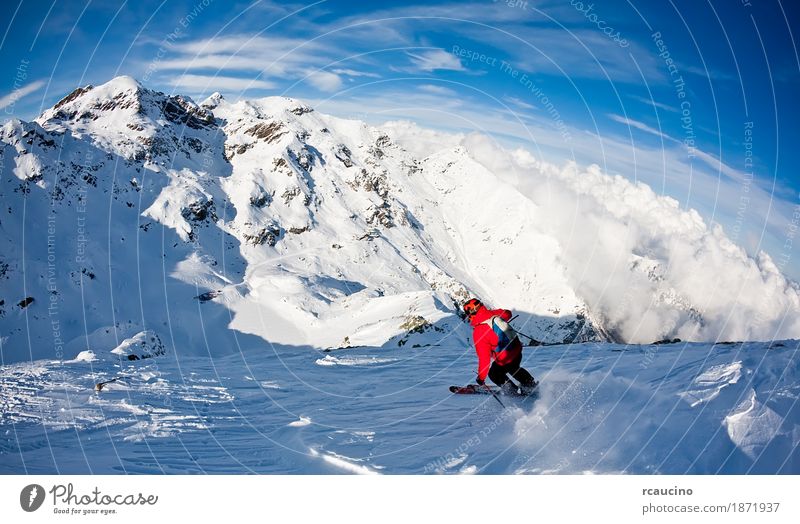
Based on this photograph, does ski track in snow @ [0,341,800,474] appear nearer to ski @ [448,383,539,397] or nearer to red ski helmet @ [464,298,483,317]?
A: ski @ [448,383,539,397]

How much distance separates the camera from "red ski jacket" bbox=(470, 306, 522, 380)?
32.9ft

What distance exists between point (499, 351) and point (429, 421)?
1.97m

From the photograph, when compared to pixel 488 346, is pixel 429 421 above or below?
below

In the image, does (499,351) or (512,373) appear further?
(512,373)

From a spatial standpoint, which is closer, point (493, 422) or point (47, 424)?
point (493, 422)

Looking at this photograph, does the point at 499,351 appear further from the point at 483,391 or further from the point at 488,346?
the point at 483,391

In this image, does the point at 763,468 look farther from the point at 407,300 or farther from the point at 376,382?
the point at 407,300

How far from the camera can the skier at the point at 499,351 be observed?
1002 cm

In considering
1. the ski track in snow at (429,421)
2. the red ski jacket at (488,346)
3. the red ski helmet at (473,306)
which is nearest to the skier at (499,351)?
the red ski jacket at (488,346)

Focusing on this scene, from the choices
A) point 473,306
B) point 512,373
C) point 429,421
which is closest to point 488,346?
point 512,373

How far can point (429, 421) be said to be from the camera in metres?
9.65
